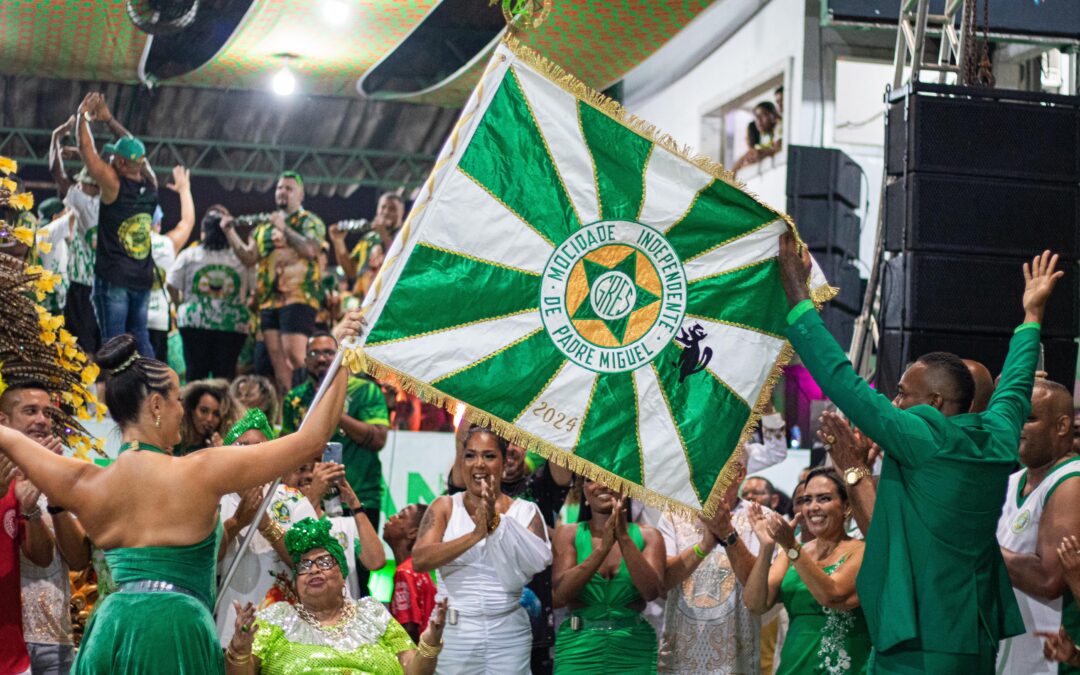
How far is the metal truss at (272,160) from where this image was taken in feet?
53.6

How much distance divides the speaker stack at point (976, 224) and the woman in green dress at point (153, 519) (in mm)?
3675

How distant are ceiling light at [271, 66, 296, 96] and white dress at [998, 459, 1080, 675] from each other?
12.2m

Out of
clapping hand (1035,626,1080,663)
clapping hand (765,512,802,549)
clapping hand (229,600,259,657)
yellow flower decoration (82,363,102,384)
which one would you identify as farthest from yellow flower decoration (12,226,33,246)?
clapping hand (1035,626,1080,663)

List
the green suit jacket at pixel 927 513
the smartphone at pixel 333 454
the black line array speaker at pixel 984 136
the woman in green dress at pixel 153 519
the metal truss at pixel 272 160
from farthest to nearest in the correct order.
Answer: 1. the metal truss at pixel 272 160
2. the black line array speaker at pixel 984 136
3. the smartphone at pixel 333 454
4. the green suit jacket at pixel 927 513
5. the woman in green dress at pixel 153 519

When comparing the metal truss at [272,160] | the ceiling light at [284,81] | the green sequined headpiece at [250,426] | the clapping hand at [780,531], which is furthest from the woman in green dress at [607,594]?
the metal truss at [272,160]

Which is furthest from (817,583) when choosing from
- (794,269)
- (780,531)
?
(794,269)

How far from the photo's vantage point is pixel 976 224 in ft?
21.7

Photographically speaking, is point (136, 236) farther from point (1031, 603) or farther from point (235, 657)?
point (1031, 603)

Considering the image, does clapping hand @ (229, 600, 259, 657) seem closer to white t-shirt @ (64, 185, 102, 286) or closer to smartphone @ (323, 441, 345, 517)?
smartphone @ (323, 441, 345, 517)

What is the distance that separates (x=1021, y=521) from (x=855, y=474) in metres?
0.71

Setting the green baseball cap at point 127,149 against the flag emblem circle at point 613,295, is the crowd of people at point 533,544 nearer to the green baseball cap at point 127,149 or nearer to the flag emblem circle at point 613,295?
the flag emblem circle at point 613,295

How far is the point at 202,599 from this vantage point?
12.9 feet

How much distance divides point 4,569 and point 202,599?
3.58 feet

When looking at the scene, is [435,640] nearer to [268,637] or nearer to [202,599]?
[268,637]
